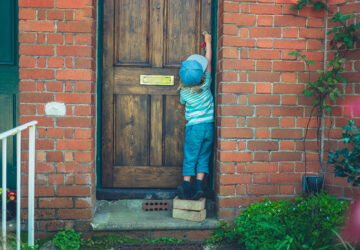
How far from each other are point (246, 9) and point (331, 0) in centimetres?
82

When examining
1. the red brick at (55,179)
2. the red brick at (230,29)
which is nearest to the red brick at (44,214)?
the red brick at (55,179)

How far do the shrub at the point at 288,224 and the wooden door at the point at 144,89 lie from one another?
2.80 ft

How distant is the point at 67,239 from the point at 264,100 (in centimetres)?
224

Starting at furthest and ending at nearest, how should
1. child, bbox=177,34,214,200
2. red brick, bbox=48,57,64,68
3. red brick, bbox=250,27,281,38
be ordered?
child, bbox=177,34,214,200 → red brick, bbox=250,27,281,38 → red brick, bbox=48,57,64,68

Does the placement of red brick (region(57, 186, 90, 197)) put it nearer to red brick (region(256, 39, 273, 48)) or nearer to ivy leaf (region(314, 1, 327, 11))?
red brick (region(256, 39, 273, 48))

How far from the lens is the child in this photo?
10.2 feet

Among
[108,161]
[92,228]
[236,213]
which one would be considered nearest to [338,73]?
[236,213]

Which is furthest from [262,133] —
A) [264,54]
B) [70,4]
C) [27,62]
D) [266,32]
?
[27,62]

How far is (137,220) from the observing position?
2949 millimetres

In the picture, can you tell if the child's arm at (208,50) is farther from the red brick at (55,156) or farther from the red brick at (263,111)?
the red brick at (55,156)

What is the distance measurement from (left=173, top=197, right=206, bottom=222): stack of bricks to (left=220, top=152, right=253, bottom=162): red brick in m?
0.47

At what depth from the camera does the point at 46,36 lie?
2848 millimetres

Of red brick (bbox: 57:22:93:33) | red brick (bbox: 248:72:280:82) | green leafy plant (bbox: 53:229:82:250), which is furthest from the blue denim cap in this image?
green leafy plant (bbox: 53:229:82:250)

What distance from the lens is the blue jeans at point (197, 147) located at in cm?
312
